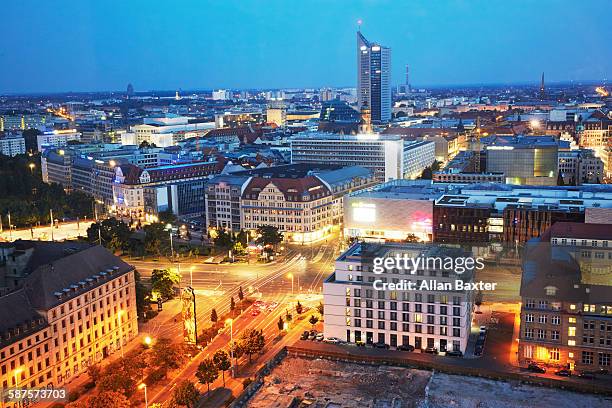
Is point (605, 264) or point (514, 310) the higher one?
point (605, 264)

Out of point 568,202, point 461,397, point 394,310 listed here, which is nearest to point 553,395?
point 461,397

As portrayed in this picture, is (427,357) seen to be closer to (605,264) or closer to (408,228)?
(605,264)

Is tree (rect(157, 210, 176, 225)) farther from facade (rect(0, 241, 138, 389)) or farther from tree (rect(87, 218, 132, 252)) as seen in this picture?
facade (rect(0, 241, 138, 389))

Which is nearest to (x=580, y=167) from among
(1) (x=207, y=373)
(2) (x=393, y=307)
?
(2) (x=393, y=307)

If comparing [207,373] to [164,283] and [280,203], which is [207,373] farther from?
[280,203]

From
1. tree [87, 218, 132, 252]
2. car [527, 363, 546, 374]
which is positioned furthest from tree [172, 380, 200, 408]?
tree [87, 218, 132, 252]

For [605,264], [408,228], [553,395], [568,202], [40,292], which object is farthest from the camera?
[408,228]
